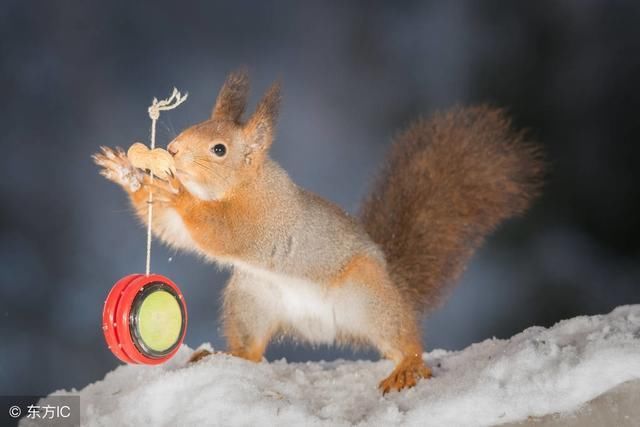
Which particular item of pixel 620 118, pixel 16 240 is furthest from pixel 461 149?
pixel 16 240

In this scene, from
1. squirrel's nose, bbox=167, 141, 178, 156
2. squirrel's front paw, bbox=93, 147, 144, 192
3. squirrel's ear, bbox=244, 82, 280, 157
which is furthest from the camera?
squirrel's ear, bbox=244, 82, 280, 157

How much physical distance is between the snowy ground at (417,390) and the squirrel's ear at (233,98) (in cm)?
65

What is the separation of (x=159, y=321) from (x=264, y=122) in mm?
640

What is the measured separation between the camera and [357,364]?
2426 mm

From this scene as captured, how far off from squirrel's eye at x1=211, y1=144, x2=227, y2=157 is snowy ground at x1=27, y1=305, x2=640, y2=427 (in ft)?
1.72

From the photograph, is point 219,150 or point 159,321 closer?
point 159,321

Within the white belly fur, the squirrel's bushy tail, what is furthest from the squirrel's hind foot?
the squirrel's bushy tail

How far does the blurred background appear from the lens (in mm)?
2416

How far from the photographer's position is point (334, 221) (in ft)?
7.46

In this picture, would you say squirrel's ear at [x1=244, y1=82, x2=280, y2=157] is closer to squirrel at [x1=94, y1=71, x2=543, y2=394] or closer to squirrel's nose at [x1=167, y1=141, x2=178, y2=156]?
squirrel at [x1=94, y1=71, x2=543, y2=394]

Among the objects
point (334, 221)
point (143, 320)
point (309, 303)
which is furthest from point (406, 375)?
point (143, 320)

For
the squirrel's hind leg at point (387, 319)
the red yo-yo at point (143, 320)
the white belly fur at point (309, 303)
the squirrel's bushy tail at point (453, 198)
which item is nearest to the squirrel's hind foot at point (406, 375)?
the squirrel's hind leg at point (387, 319)

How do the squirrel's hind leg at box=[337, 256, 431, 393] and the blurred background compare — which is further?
the blurred background

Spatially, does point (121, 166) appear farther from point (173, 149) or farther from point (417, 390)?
point (417, 390)
